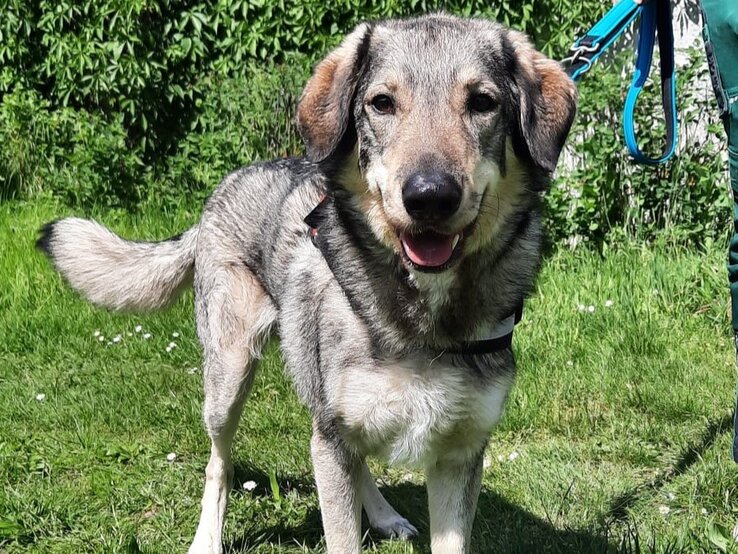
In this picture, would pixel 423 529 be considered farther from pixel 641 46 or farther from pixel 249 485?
pixel 641 46

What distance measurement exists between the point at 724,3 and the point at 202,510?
2.63m

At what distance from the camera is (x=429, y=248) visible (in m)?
2.66

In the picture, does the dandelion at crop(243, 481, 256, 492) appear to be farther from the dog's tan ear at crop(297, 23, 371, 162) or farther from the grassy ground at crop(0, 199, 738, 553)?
the dog's tan ear at crop(297, 23, 371, 162)

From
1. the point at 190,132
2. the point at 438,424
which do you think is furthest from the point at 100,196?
the point at 438,424

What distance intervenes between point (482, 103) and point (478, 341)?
2.40 ft

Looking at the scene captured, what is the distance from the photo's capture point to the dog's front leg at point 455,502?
2967 millimetres

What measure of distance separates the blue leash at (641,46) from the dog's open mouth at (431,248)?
1.03m

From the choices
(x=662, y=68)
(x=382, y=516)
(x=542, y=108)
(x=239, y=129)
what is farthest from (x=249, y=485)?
(x=239, y=129)

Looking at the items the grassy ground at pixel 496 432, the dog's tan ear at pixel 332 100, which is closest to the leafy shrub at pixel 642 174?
the grassy ground at pixel 496 432

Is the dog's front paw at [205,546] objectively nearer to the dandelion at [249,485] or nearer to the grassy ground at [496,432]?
the grassy ground at [496,432]

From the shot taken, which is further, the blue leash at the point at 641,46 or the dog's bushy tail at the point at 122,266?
the dog's bushy tail at the point at 122,266

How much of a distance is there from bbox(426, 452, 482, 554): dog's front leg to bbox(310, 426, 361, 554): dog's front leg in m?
0.28

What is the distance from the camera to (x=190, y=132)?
821 centimetres

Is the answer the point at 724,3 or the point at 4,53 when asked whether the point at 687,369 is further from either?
the point at 4,53
